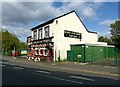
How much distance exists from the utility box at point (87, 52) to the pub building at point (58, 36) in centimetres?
244

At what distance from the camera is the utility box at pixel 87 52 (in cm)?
3647

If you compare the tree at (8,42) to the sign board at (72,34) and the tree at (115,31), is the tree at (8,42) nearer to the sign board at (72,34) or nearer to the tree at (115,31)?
the tree at (115,31)

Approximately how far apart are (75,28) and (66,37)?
326 cm

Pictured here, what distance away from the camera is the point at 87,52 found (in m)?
36.6

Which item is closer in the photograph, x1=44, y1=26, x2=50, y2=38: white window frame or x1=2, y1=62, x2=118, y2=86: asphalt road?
x1=2, y1=62, x2=118, y2=86: asphalt road

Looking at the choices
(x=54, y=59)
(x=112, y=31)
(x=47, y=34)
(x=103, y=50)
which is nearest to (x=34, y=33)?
(x=47, y=34)

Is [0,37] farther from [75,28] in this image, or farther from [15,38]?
[75,28]

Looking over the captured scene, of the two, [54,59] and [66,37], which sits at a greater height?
[66,37]

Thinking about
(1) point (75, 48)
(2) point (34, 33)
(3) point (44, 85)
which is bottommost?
(3) point (44, 85)

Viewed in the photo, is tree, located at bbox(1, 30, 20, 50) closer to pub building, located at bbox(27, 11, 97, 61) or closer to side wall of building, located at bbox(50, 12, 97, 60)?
pub building, located at bbox(27, 11, 97, 61)

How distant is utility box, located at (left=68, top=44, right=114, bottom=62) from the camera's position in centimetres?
3647

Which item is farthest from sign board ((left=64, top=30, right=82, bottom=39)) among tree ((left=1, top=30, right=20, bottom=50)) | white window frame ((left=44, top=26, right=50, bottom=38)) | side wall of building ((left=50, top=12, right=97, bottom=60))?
tree ((left=1, top=30, right=20, bottom=50))

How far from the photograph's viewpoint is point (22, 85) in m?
12.8

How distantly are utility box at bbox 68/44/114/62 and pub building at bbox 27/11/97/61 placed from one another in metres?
2.44
